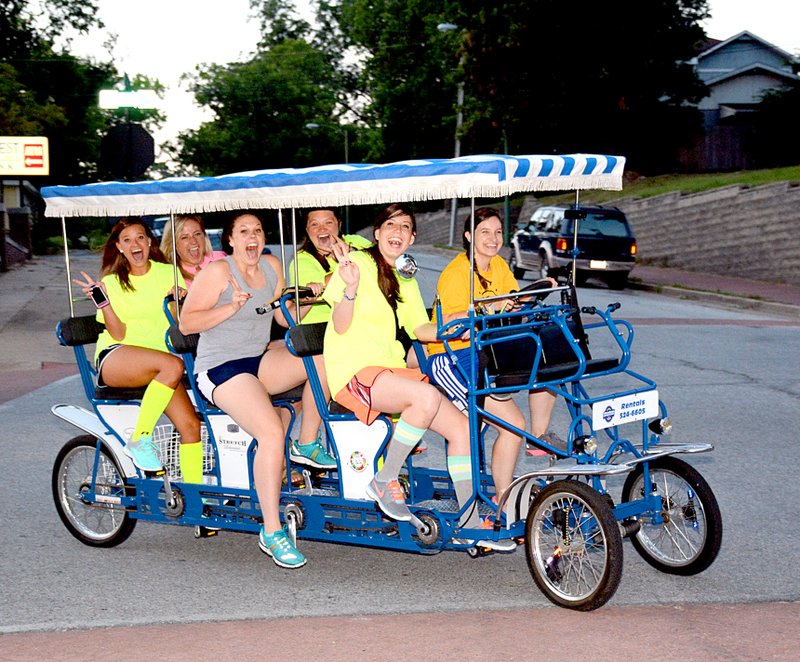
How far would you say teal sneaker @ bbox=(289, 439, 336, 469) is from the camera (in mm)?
6141

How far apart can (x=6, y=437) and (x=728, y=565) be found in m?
6.02

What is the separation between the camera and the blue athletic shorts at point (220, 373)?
581 centimetres

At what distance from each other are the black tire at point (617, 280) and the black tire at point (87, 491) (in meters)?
21.0

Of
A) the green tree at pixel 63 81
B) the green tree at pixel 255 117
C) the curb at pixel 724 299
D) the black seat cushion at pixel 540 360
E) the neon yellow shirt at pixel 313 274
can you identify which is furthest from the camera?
the green tree at pixel 255 117

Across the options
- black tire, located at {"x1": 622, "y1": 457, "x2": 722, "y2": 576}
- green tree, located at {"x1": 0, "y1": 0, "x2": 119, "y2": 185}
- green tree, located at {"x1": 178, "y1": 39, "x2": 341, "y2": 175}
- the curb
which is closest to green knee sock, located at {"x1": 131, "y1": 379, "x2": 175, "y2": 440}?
black tire, located at {"x1": 622, "y1": 457, "x2": 722, "y2": 576}

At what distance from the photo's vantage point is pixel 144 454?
6203mm

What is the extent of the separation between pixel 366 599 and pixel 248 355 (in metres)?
1.39

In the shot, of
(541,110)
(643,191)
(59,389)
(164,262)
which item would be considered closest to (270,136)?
(541,110)

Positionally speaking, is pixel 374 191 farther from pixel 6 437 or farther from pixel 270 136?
pixel 270 136

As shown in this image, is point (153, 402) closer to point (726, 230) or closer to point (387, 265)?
point (387, 265)

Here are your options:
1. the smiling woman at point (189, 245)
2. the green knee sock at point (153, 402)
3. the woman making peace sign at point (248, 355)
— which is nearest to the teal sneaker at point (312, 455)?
the woman making peace sign at point (248, 355)

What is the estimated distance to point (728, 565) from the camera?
5.77m

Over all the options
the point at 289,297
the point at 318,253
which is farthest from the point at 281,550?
the point at 318,253

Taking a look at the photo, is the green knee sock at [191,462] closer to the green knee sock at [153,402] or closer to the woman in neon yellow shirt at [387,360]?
the green knee sock at [153,402]
